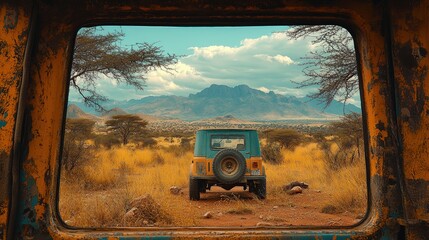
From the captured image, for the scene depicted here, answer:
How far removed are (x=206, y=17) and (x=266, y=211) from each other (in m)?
7.63

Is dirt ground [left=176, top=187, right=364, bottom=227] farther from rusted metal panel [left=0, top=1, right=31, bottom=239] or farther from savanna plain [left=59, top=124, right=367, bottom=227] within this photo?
rusted metal panel [left=0, top=1, right=31, bottom=239]

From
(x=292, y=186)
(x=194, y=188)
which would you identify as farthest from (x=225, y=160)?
(x=292, y=186)

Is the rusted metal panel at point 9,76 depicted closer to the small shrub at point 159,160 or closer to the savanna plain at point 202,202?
the savanna plain at point 202,202

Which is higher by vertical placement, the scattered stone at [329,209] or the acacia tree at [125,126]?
the acacia tree at [125,126]

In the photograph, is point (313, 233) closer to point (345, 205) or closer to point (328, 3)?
point (328, 3)

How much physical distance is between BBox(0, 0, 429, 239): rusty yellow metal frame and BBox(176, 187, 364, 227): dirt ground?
5327mm

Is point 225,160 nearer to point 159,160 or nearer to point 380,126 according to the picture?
point 380,126

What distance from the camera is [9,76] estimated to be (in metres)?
1.61

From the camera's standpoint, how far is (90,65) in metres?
12.6

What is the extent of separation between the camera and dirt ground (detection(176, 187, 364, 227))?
7820 millimetres

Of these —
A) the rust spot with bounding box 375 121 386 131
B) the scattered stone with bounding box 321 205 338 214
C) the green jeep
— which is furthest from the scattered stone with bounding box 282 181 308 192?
the rust spot with bounding box 375 121 386 131

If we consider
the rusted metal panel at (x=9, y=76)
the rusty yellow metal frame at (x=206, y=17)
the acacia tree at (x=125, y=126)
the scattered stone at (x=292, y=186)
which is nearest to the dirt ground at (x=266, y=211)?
the scattered stone at (x=292, y=186)

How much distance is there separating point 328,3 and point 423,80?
18.4 inches

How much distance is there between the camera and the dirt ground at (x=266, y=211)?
7820 mm
